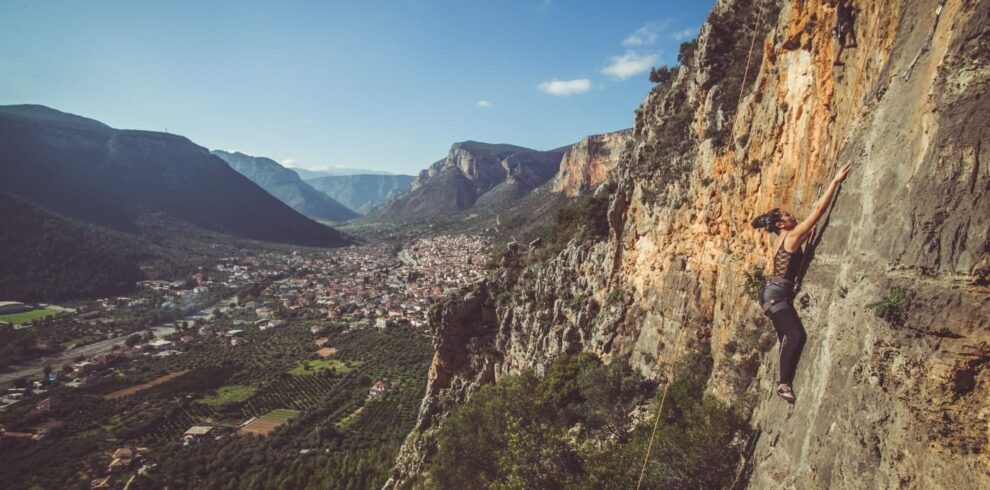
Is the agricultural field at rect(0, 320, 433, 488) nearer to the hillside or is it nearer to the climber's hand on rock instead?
the climber's hand on rock

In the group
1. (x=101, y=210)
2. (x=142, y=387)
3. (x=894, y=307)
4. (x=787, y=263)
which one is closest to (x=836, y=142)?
(x=787, y=263)

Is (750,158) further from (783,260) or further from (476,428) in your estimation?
(476,428)

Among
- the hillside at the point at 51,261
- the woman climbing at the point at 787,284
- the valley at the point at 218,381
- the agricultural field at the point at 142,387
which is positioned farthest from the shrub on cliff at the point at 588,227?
the hillside at the point at 51,261

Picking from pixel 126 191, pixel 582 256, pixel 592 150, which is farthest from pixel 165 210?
pixel 582 256

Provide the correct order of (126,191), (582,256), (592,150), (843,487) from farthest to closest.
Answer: (126,191) < (592,150) < (582,256) < (843,487)

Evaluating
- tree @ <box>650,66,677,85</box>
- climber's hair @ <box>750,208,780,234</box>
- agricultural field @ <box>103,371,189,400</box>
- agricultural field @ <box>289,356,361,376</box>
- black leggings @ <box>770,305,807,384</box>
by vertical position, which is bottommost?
agricultural field @ <box>103,371,189,400</box>

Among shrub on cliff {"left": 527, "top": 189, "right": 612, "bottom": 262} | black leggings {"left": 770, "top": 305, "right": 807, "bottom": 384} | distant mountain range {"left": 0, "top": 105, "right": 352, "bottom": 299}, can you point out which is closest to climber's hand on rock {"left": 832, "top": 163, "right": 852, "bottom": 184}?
black leggings {"left": 770, "top": 305, "right": 807, "bottom": 384}
